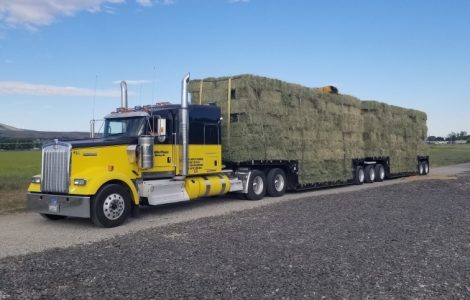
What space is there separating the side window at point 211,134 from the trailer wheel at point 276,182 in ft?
9.84

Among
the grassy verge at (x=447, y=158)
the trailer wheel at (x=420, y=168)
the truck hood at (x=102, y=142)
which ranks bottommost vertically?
the trailer wheel at (x=420, y=168)

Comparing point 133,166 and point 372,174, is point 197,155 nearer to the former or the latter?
point 133,166

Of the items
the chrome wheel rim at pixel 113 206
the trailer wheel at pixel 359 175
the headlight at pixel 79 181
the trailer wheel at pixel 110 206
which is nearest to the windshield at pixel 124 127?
the trailer wheel at pixel 110 206

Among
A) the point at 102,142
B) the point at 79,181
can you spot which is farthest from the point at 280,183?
the point at 79,181

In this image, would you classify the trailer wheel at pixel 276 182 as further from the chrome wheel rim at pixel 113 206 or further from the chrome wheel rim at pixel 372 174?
the chrome wheel rim at pixel 372 174

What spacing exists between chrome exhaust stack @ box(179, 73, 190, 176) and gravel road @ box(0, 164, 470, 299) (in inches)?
61.4

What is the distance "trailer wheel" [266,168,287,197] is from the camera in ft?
55.4

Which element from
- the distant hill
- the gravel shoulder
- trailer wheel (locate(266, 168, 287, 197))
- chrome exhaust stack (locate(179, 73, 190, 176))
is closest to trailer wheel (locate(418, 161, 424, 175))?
trailer wheel (locate(266, 168, 287, 197))

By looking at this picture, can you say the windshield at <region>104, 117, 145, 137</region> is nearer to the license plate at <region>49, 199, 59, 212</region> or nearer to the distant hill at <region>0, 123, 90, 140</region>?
the distant hill at <region>0, 123, 90, 140</region>

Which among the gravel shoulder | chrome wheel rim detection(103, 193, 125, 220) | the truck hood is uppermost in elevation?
the truck hood

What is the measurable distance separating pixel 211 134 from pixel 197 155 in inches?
37.8

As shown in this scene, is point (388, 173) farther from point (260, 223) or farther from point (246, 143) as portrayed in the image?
point (260, 223)

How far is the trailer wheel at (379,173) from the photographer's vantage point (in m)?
24.5

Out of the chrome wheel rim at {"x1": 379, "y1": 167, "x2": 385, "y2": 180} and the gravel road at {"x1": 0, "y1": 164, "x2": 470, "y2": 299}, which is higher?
the chrome wheel rim at {"x1": 379, "y1": 167, "x2": 385, "y2": 180}
